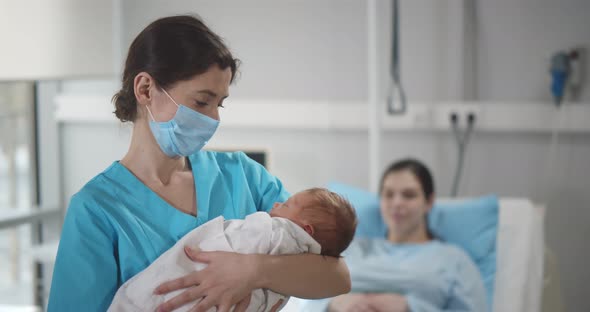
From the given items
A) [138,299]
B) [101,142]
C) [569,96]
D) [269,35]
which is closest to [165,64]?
[138,299]

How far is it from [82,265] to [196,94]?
28 cm

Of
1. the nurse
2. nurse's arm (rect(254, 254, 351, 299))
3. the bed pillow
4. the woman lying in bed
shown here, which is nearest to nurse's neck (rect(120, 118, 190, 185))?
the nurse

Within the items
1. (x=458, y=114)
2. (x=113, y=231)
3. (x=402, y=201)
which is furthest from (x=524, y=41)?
(x=113, y=231)

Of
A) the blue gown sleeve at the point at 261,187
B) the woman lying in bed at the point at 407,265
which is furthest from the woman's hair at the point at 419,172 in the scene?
the blue gown sleeve at the point at 261,187

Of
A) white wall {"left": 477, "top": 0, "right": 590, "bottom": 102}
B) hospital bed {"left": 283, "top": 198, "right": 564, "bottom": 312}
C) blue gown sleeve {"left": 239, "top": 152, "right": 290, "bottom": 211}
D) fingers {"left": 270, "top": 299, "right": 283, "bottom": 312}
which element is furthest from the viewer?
white wall {"left": 477, "top": 0, "right": 590, "bottom": 102}

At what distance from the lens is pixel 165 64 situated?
0.99 m

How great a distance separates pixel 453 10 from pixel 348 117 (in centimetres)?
60

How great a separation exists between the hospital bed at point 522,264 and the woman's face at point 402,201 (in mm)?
313

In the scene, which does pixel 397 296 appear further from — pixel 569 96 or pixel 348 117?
pixel 569 96

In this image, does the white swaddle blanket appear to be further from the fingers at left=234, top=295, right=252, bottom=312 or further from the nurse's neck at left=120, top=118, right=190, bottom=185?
the nurse's neck at left=120, top=118, right=190, bottom=185

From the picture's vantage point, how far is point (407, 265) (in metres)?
2.44

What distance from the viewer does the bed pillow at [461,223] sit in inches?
101

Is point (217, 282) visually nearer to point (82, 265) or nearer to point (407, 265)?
point (82, 265)

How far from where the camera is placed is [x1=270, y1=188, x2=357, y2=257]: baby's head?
1.07m
